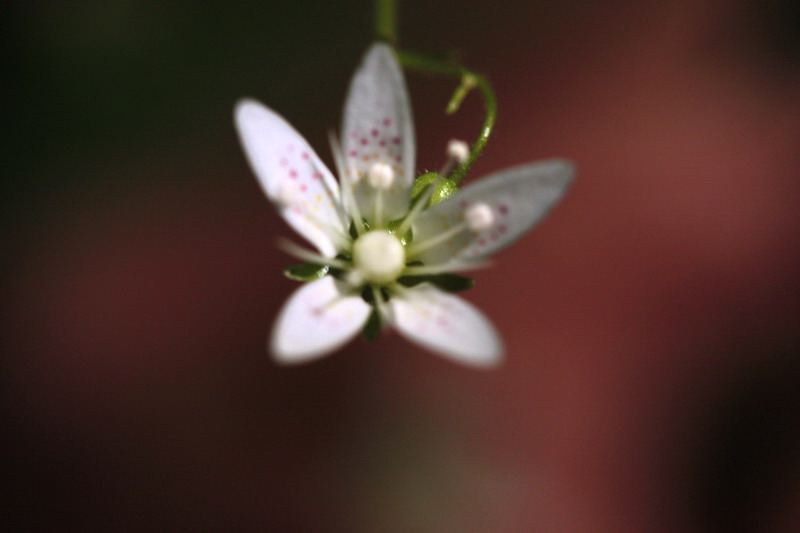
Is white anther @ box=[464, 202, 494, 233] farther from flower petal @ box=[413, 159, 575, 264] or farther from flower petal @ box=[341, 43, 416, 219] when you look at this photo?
flower petal @ box=[341, 43, 416, 219]

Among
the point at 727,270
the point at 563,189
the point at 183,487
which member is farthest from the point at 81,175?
the point at 727,270

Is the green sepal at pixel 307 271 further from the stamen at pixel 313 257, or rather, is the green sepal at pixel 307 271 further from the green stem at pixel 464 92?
the green stem at pixel 464 92

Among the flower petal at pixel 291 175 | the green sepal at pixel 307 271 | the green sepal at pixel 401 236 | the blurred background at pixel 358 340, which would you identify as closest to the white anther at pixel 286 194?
the flower petal at pixel 291 175

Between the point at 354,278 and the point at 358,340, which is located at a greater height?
the point at 358,340

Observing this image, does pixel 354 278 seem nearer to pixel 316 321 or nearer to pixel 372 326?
pixel 372 326

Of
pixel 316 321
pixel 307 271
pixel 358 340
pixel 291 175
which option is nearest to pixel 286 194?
pixel 291 175

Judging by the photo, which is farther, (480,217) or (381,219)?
(381,219)

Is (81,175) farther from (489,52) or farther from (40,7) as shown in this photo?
(489,52)

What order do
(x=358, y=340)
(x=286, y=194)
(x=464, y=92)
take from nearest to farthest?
(x=286, y=194)
(x=464, y=92)
(x=358, y=340)
